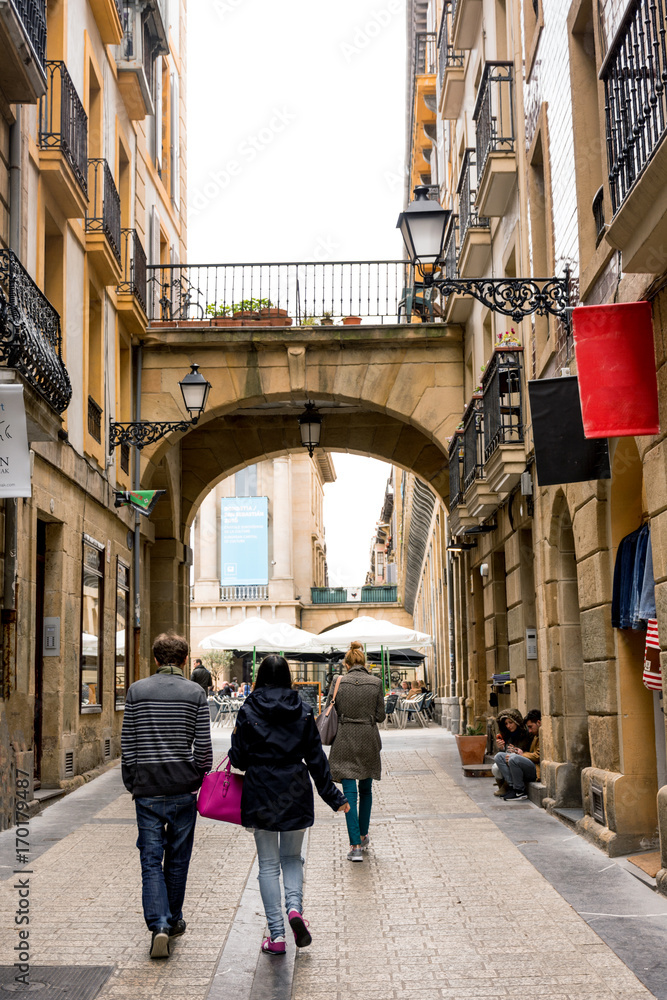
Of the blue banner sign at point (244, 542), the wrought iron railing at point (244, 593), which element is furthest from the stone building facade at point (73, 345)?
the wrought iron railing at point (244, 593)

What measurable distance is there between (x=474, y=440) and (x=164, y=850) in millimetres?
9495

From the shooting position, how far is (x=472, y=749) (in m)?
14.9

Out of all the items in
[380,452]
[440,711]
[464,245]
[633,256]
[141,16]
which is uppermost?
[141,16]

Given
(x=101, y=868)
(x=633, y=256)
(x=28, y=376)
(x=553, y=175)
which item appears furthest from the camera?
(x=553, y=175)

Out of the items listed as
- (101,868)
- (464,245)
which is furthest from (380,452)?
(101,868)

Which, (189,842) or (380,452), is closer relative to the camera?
(189,842)

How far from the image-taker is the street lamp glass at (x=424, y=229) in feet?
31.6

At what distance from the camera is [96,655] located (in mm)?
15477

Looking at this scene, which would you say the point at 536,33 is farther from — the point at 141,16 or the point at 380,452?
the point at 380,452

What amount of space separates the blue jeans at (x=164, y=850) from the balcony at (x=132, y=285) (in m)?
11.7

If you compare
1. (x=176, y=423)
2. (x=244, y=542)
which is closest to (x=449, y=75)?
(x=176, y=423)

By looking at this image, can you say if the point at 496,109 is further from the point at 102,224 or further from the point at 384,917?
the point at 384,917

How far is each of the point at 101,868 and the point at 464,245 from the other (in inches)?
406

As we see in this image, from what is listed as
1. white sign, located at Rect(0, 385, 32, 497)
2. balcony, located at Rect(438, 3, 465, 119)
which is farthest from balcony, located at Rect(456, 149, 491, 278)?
white sign, located at Rect(0, 385, 32, 497)
